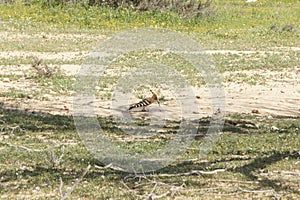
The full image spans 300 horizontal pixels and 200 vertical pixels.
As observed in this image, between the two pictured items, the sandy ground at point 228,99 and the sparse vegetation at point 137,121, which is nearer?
the sparse vegetation at point 137,121

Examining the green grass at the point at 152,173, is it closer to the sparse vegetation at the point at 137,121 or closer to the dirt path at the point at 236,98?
the sparse vegetation at the point at 137,121

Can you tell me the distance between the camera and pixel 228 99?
32.6 ft

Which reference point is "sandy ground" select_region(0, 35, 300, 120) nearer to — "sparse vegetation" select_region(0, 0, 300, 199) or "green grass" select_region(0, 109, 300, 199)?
"sparse vegetation" select_region(0, 0, 300, 199)

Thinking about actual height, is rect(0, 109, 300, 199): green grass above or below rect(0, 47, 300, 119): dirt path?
above

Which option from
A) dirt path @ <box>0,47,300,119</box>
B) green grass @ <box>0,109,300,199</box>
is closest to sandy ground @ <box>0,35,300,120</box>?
dirt path @ <box>0,47,300,119</box>

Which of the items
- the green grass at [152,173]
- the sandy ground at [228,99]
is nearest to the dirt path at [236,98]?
the sandy ground at [228,99]

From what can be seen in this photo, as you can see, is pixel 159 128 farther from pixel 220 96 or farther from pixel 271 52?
pixel 271 52

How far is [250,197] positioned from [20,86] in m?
5.96

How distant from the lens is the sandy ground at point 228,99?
910 centimetres

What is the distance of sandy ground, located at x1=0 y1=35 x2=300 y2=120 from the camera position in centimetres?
910

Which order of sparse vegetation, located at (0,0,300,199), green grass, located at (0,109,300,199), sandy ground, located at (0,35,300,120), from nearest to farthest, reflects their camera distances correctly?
1. green grass, located at (0,109,300,199)
2. sparse vegetation, located at (0,0,300,199)
3. sandy ground, located at (0,35,300,120)

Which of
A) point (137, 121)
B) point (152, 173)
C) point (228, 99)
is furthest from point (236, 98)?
point (152, 173)

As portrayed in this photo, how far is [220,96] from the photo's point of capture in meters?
10.2

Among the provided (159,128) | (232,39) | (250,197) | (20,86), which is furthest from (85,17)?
(250,197)
